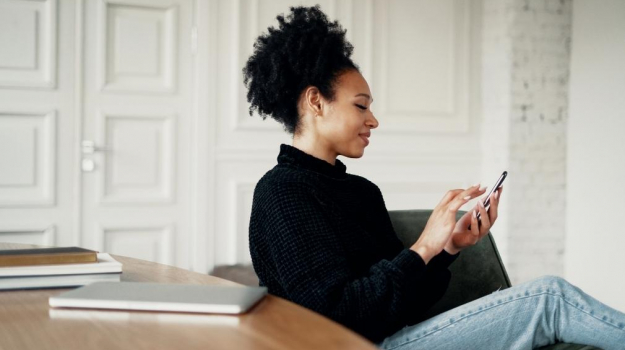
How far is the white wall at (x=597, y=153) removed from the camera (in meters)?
4.01

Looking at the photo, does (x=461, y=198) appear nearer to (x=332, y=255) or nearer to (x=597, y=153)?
(x=332, y=255)

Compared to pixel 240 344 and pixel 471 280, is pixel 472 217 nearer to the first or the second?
pixel 471 280

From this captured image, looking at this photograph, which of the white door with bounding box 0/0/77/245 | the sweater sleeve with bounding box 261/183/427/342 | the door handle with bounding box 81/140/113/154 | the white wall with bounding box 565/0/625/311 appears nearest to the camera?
the sweater sleeve with bounding box 261/183/427/342

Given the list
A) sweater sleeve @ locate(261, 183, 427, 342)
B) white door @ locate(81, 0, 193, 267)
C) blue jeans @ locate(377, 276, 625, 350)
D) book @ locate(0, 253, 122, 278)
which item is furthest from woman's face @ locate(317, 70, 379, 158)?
white door @ locate(81, 0, 193, 267)

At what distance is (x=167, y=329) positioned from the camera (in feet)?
2.83

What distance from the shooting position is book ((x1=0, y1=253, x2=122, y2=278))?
111 centimetres

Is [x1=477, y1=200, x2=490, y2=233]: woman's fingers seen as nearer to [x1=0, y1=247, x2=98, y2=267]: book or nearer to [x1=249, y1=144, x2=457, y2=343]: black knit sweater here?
[x1=249, y1=144, x2=457, y2=343]: black knit sweater

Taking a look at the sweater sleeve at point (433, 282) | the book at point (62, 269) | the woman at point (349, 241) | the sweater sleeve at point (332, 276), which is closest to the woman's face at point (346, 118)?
the woman at point (349, 241)

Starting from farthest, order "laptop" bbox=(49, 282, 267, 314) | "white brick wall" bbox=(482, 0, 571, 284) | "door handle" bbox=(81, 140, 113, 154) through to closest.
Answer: "white brick wall" bbox=(482, 0, 571, 284), "door handle" bbox=(81, 140, 113, 154), "laptop" bbox=(49, 282, 267, 314)

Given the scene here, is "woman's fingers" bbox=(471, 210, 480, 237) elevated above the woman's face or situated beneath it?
situated beneath

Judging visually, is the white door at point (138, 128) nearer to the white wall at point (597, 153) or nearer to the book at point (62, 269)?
the white wall at point (597, 153)

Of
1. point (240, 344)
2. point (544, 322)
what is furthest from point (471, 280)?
Result: point (240, 344)

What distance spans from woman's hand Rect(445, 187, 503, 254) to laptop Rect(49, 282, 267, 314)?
0.92m

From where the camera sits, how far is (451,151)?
4426 mm
